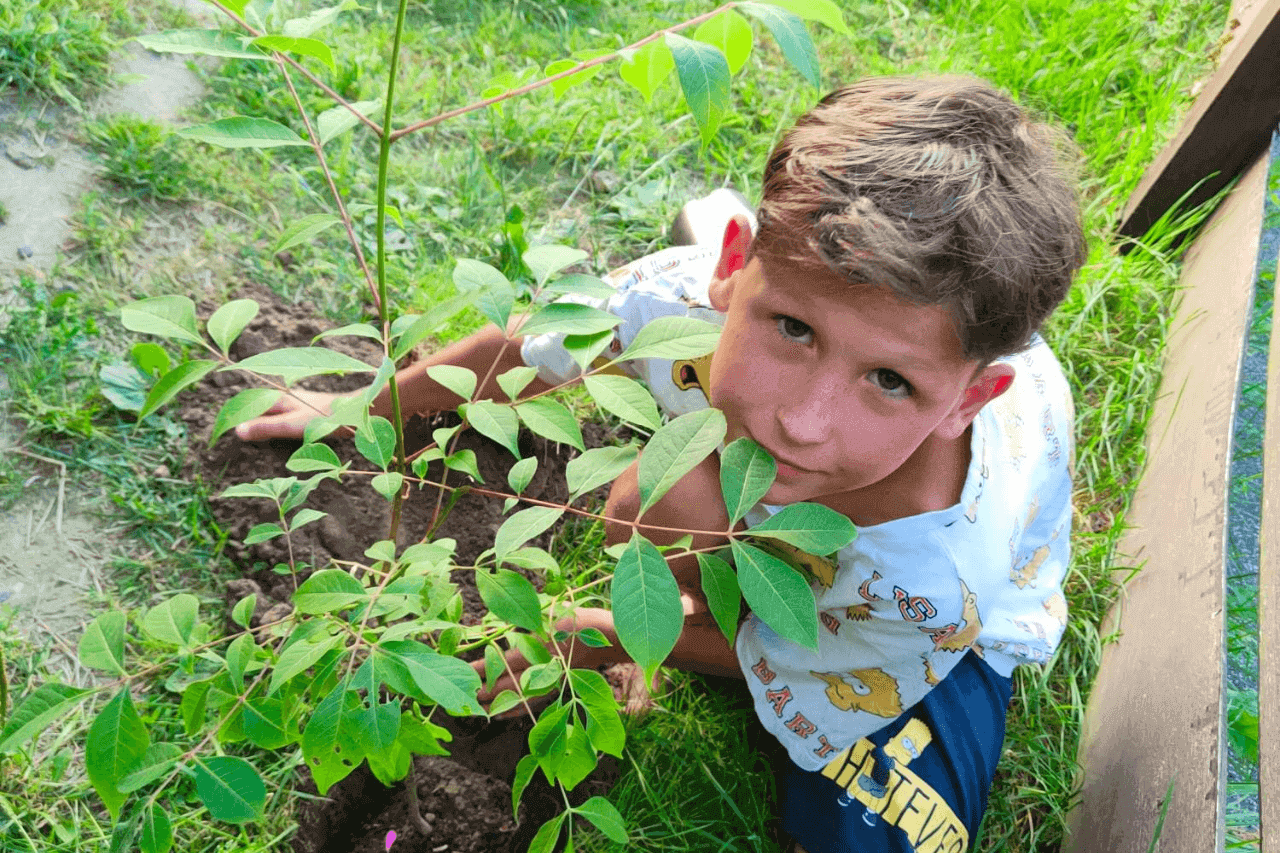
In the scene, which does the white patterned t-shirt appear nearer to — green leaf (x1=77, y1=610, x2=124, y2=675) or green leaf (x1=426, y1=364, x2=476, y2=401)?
green leaf (x1=426, y1=364, x2=476, y2=401)

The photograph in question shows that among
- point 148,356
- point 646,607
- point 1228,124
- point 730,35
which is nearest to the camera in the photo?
point 646,607

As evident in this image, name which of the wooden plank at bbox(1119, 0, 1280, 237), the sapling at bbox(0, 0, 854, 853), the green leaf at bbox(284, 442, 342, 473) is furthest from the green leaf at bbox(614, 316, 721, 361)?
the wooden plank at bbox(1119, 0, 1280, 237)

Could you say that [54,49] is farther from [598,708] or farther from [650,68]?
[598,708]

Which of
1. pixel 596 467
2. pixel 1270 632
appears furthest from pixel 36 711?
pixel 1270 632

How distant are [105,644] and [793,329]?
816 mm

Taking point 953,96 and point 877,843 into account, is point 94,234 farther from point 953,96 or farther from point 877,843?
point 877,843

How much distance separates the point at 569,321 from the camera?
994 mm

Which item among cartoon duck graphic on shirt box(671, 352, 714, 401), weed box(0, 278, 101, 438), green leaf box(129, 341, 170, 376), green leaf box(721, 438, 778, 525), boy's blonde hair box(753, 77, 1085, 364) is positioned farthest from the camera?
weed box(0, 278, 101, 438)

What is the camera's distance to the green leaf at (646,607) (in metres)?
0.80

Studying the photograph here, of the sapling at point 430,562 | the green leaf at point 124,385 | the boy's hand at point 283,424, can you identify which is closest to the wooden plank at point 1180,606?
the sapling at point 430,562

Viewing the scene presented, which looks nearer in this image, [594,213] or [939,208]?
[939,208]

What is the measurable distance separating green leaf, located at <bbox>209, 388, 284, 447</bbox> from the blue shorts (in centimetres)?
113

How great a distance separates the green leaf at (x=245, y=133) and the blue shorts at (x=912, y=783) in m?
1.27

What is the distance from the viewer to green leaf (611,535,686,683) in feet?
2.63
